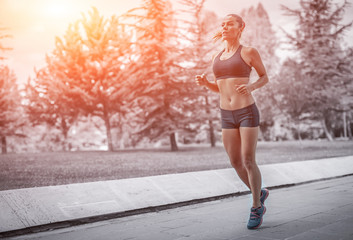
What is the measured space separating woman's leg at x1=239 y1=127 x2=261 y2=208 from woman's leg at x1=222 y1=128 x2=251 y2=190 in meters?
0.11

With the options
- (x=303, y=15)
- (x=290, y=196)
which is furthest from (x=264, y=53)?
(x=290, y=196)

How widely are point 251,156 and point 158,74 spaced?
12603mm

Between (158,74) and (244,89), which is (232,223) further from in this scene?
(158,74)

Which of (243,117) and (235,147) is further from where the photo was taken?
(235,147)

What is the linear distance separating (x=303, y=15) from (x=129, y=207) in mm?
20831

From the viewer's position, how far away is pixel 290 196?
225 inches

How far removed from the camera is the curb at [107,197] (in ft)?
13.6

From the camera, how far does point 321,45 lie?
73.9ft

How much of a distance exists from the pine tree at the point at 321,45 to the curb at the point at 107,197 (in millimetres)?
15824

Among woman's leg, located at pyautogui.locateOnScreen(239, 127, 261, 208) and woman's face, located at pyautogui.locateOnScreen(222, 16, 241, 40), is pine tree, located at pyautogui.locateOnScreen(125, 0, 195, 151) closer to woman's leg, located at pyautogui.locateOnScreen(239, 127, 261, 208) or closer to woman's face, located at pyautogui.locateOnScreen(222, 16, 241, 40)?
woman's face, located at pyautogui.locateOnScreen(222, 16, 241, 40)

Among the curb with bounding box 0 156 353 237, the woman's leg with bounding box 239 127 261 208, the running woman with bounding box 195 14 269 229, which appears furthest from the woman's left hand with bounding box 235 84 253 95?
the curb with bounding box 0 156 353 237

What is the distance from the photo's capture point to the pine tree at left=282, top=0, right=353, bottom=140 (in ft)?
70.3

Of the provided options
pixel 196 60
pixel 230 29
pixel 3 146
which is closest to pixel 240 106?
pixel 230 29

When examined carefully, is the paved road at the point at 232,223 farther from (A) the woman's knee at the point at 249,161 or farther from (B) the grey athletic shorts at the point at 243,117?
(B) the grey athletic shorts at the point at 243,117
